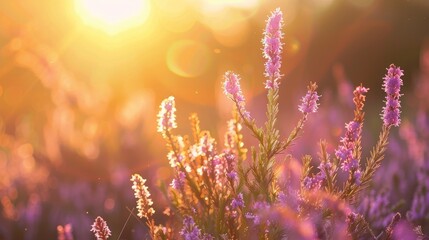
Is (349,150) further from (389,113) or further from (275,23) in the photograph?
(275,23)

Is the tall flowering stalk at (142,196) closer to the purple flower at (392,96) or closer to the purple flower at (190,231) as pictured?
the purple flower at (190,231)

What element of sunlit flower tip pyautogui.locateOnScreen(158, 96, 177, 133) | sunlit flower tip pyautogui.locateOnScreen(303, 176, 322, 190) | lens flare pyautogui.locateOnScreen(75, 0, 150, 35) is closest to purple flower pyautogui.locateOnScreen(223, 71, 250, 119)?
sunlit flower tip pyautogui.locateOnScreen(158, 96, 177, 133)

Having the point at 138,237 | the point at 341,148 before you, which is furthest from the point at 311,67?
the point at 341,148

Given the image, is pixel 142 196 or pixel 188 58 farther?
pixel 188 58

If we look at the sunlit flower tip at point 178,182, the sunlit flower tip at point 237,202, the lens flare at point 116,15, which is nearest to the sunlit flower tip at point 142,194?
the sunlit flower tip at point 178,182

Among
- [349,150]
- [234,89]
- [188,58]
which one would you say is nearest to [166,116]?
[234,89]

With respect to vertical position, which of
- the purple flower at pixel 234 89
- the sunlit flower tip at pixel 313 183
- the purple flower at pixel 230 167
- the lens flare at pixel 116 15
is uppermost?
the lens flare at pixel 116 15
